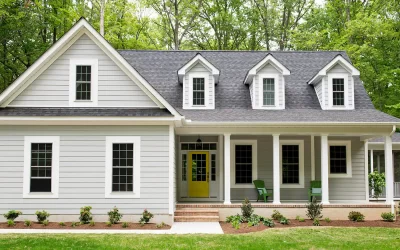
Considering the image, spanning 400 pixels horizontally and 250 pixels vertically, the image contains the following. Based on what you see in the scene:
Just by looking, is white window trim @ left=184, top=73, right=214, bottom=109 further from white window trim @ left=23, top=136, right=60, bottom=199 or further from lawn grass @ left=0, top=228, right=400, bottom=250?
lawn grass @ left=0, top=228, right=400, bottom=250

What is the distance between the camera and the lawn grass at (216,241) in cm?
1095

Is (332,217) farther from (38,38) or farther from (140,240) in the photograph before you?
(38,38)

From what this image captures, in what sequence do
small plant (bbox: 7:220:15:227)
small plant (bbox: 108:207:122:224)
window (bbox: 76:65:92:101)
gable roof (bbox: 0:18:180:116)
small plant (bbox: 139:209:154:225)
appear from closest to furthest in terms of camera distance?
small plant (bbox: 7:220:15:227) < small plant (bbox: 108:207:122:224) < small plant (bbox: 139:209:154:225) < gable roof (bbox: 0:18:180:116) < window (bbox: 76:65:92:101)

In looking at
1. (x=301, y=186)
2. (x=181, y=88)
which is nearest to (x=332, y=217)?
(x=301, y=186)

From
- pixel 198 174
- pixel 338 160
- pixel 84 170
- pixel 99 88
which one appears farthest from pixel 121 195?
pixel 338 160

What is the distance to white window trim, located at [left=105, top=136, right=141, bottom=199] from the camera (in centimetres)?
1545

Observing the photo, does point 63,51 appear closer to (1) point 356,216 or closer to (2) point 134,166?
(2) point 134,166

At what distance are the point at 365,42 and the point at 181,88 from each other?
52.6 feet

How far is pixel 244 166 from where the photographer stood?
63.9 feet

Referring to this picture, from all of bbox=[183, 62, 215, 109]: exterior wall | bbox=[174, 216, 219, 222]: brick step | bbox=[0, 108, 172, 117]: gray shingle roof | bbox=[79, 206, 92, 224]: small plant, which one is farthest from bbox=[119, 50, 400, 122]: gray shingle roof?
bbox=[79, 206, 92, 224]: small plant

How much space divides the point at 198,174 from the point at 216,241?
7.98m

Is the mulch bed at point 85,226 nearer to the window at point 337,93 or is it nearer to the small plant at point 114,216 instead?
the small plant at point 114,216

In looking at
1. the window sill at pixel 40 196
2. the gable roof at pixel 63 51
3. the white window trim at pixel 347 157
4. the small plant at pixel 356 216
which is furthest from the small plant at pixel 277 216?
the window sill at pixel 40 196

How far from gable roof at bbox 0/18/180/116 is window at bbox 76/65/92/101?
2.78ft
